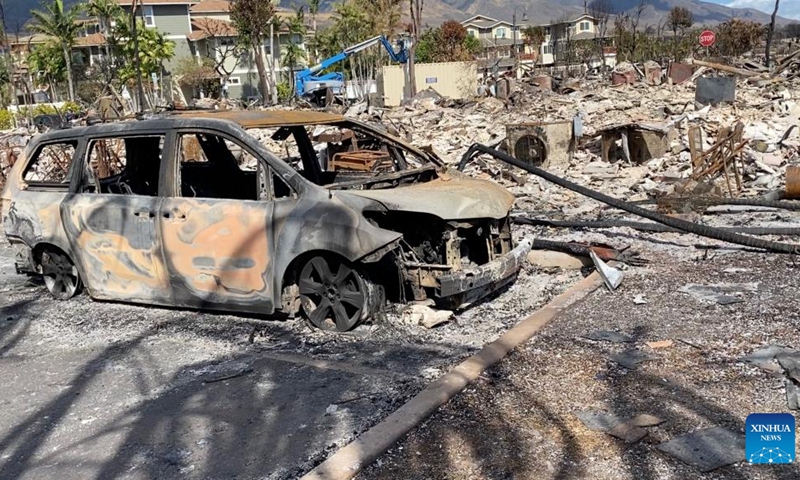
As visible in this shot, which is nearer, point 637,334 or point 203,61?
point 637,334

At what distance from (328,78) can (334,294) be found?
3806cm

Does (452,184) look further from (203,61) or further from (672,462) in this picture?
(203,61)

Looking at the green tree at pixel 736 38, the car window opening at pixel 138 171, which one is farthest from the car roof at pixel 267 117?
the green tree at pixel 736 38

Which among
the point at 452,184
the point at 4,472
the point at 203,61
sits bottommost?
the point at 4,472

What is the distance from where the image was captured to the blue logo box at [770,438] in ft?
11.0

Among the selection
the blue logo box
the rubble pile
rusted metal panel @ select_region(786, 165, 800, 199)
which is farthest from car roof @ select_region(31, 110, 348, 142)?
rusted metal panel @ select_region(786, 165, 800, 199)

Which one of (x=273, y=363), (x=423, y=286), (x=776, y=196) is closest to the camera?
(x=273, y=363)

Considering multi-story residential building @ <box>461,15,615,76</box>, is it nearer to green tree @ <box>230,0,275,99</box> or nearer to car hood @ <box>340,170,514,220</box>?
green tree @ <box>230,0,275,99</box>

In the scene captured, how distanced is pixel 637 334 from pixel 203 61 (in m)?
61.8

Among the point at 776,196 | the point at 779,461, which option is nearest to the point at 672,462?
the point at 779,461

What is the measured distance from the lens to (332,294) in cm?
A: 595

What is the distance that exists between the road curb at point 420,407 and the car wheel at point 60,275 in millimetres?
4244

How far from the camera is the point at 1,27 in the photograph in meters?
40.4

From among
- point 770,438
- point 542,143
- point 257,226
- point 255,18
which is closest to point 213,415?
point 257,226
